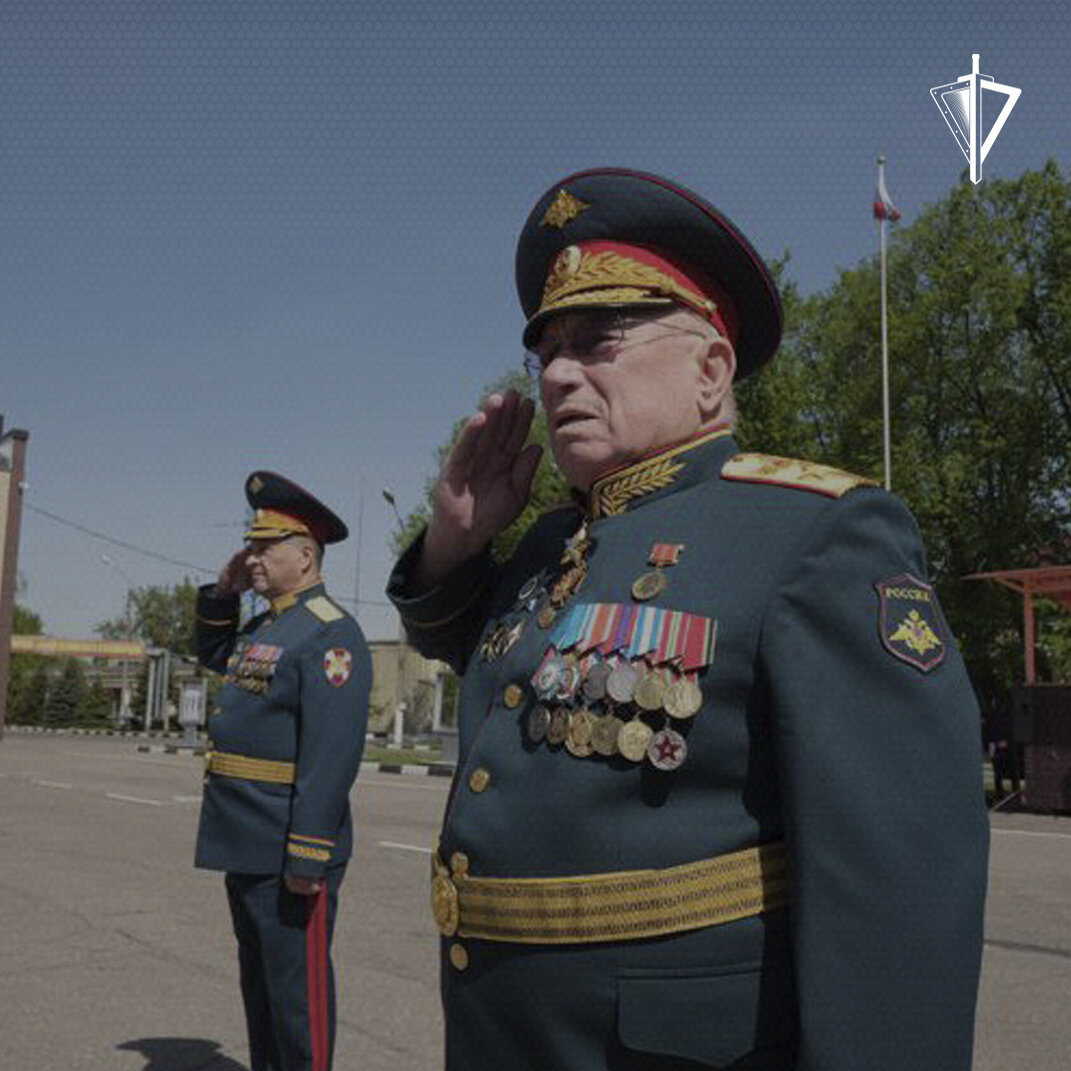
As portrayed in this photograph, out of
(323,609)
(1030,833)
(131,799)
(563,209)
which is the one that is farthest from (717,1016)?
(131,799)

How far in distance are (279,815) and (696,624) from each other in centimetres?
273

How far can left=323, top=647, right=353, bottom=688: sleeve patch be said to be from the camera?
4168 mm

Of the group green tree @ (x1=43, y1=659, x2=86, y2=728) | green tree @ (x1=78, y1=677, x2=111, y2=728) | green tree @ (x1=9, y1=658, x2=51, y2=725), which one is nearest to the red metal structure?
green tree @ (x1=78, y1=677, x2=111, y2=728)

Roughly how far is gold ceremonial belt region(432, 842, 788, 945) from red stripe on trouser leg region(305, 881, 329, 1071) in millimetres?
2379

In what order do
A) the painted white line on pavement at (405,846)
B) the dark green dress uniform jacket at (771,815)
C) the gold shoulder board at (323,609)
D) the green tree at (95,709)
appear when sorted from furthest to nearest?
1. the green tree at (95,709)
2. the painted white line on pavement at (405,846)
3. the gold shoulder board at (323,609)
4. the dark green dress uniform jacket at (771,815)

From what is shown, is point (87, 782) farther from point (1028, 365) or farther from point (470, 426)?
point (1028, 365)

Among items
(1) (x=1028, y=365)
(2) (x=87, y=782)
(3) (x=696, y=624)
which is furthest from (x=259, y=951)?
(1) (x=1028, y=365)

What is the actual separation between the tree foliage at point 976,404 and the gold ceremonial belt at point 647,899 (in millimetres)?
21980

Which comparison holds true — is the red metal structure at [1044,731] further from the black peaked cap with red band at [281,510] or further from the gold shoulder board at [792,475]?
the gold shoulder board at [792,475]

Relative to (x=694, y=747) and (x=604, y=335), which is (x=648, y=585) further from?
(x=604, y=335)

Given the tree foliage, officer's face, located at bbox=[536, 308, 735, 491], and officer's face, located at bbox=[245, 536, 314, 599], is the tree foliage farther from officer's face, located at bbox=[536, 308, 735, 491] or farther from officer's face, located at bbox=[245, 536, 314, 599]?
officer's face, located at bbox=[536, 308, 735, 491]

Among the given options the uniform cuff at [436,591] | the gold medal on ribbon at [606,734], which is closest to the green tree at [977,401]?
the uniform cuff at [436,591]

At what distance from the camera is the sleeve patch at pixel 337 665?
13.7 feet

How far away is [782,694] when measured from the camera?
5.14 feet
